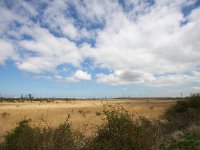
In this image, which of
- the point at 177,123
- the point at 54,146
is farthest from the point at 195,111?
the point at 54,146

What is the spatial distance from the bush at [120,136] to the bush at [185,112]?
12382 mm

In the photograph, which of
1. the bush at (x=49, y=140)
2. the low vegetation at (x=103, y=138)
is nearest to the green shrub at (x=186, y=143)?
the low vegetation at (x=103, y=138)

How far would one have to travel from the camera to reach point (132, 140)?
1060 centimetres

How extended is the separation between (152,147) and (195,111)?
57.2 ft

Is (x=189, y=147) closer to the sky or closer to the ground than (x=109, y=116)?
closer to the ground

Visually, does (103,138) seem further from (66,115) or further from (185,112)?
(66,115)

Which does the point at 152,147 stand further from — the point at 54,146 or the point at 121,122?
the point at 54,146

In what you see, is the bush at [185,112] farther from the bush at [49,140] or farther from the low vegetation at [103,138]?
the bush at [49,140]

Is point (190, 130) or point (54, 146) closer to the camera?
point (54, 146)

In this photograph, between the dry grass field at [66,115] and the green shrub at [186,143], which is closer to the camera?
the green shrub at [186,143]

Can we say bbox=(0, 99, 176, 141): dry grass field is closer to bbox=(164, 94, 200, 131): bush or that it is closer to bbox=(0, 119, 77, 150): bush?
bbox=(0, 119, 77, 150): bush

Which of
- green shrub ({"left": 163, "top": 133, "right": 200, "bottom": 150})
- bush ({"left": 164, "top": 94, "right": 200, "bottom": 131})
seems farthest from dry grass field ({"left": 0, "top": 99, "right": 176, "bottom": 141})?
green shrub ({"left": 163, "top": 133, "right": 200, "bottom": 150})

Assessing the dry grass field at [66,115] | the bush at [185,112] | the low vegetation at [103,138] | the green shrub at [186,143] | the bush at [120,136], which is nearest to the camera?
the low vegetation at [103,138]

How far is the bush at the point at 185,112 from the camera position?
24.4 metres
